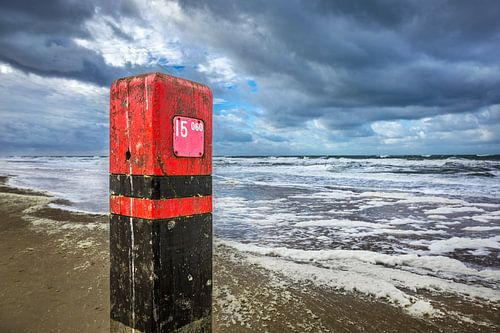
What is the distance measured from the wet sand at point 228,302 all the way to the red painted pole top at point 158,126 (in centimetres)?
183

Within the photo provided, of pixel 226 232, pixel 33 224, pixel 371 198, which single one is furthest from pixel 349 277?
pixel 371 198

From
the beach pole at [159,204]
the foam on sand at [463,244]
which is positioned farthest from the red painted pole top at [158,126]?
the foam on sand at [463,244]

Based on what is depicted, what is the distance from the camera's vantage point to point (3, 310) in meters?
3.28

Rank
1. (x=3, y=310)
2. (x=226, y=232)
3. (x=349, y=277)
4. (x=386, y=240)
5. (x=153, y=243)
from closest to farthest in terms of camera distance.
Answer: (x=153, y=243)
(x=3, y=310)
(x=349, y=277)
(x=386, y=240)
(x=226, y=232)

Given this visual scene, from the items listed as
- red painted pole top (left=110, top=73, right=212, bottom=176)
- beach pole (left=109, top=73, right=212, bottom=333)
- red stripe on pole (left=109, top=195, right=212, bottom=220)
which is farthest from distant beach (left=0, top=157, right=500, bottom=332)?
red painted pole top (left=110, top=73, right=212, bottom=176)

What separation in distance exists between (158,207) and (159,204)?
0.6 inches

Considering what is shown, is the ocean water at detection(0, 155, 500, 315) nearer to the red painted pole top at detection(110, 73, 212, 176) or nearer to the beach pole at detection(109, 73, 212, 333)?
the beach pole at detection(109, 73, 212, 333)

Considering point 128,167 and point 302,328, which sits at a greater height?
point 128,167

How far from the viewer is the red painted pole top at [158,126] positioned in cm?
166

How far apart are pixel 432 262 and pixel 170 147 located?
4.58 metres

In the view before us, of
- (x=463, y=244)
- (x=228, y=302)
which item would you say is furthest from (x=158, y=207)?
(x=463, y=244)

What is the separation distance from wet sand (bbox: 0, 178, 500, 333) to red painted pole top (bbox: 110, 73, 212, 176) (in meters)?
1.83

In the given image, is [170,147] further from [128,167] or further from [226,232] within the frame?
[226,232]

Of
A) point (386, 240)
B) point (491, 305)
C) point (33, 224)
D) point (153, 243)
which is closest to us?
point (153, 243)
